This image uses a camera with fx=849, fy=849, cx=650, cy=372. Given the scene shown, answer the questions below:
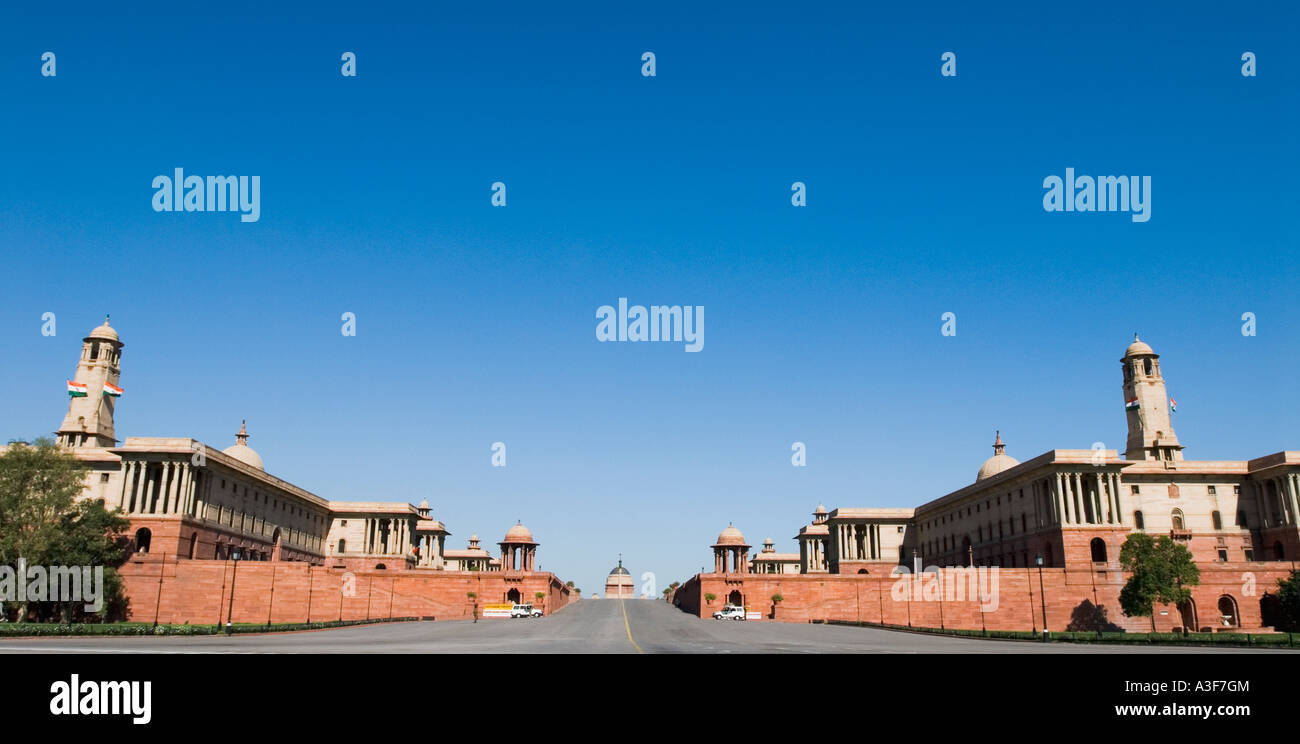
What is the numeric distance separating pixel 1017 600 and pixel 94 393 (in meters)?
95.0

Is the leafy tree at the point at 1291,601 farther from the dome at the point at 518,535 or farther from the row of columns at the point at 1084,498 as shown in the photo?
the dome at the point at 518,535

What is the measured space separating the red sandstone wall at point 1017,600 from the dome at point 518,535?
129 ft

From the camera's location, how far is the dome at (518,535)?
355 ft

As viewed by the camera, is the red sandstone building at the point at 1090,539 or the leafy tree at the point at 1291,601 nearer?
the leafy tree at the point at 1291,601

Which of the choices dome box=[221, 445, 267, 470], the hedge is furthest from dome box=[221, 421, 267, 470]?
the hedge

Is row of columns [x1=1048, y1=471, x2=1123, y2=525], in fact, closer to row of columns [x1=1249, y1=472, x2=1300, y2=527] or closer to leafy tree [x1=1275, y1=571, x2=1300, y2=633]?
leafy tree [x1=1275, y1=571, x2=1300, y2=633]

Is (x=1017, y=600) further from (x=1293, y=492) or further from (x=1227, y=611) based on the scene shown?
(x=1293, y=492)

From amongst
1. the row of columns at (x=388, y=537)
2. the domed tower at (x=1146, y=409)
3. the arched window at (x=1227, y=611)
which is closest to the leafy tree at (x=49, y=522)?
the row of columns at (x=388, y=537)

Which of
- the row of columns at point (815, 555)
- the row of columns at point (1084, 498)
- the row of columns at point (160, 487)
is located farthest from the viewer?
the row of columns at point (815, 555)

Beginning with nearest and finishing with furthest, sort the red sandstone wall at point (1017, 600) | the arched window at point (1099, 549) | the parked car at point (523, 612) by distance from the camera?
the red sandstone wall at point (1017, 600) → the parked car at point (523, 612) → the arched window at point (1099, 549)

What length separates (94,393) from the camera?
92375mm
